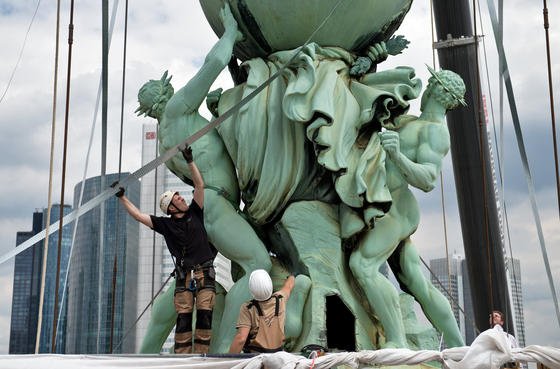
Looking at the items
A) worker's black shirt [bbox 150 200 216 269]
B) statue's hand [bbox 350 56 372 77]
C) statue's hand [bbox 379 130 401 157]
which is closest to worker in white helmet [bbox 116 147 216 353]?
worker's black shirt [bbox 150 200 216 269]

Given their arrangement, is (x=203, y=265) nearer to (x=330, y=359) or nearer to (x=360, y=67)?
(x=330, y=359)

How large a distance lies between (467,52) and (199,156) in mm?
4382

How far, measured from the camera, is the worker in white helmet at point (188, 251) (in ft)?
20.4

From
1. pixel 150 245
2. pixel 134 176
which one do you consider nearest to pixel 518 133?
pixel 134 176

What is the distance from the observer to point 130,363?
4.33 m

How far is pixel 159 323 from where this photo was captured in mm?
7875

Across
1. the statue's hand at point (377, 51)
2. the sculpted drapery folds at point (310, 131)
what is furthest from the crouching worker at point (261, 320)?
the statue's hand at point (377, 51)

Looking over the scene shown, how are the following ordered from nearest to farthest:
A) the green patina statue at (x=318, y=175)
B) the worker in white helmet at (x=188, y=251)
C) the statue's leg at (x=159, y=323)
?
1. the worker in white helmet at (x=188, y=251)
2. the green patina statue at (x=318, y=175)
3. the statue's leg at (x=159, y=323)

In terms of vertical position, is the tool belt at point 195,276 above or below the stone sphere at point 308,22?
below

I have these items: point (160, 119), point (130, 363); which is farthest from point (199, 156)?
point (130, 363)

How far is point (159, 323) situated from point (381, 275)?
6.15ft

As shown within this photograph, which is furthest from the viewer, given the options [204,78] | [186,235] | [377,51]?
[377,51]

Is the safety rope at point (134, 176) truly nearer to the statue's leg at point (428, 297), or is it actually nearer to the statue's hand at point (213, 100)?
the statue's hand at point (213, 100)

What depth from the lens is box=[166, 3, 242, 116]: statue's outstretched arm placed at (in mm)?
7680
